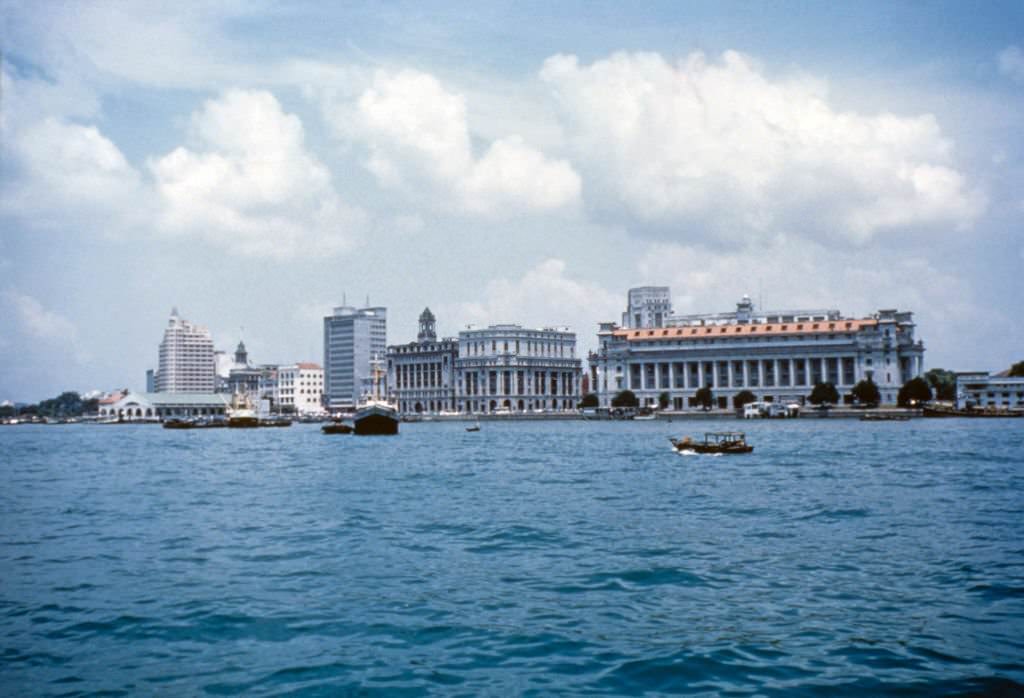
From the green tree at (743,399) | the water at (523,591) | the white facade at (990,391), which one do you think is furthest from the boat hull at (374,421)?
the white facade at (990,391)

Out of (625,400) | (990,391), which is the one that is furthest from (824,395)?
(625,400)

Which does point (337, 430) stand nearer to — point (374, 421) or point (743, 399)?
point (374, 421)

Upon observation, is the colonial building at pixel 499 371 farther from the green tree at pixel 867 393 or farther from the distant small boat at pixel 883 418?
the distant small boat at pixel 883 418

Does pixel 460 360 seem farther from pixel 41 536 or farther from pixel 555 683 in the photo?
pixel 555 683

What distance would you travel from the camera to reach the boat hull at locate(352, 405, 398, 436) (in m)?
108

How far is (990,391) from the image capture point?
142250 millimetres

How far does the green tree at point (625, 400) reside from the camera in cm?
16375

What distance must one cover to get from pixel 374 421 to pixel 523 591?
92253mm

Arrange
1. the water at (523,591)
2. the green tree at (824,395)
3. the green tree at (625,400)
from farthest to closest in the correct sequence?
1. the green tree at (625,400)
2. the green tree at (824,395)
3. the water at (523,591)

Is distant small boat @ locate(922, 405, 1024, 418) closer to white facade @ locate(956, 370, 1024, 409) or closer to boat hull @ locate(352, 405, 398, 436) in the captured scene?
white facade @ locate(956, 370, 1024, 409)

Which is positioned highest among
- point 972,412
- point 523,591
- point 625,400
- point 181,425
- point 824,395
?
point 625,400

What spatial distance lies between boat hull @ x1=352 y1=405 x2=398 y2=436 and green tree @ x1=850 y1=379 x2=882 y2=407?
2914 inches

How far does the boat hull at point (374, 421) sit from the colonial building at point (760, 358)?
7510cm

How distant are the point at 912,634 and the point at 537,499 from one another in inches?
760
